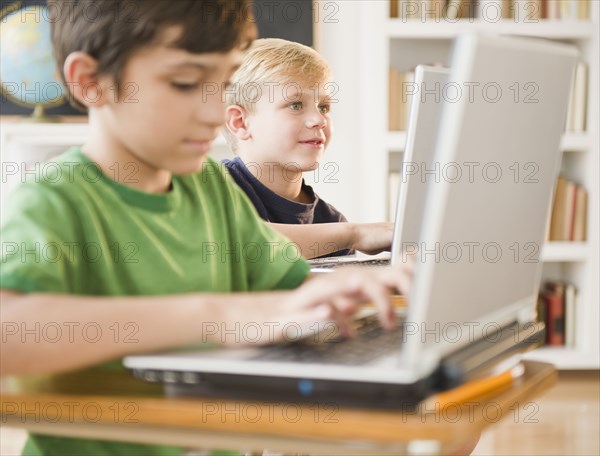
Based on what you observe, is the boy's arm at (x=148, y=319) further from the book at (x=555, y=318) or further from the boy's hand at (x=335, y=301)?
the book at (x=555, y=318)

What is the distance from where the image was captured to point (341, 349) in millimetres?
868

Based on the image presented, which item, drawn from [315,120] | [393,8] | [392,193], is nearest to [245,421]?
[315,120]

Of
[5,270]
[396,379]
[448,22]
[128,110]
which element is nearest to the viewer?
[396,379]

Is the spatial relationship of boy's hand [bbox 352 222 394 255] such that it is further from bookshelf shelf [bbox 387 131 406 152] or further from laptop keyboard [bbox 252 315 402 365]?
bookshelf shelf [bbox 387 131 406 152]

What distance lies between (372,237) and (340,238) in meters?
0.06

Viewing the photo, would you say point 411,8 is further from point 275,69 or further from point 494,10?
point 275,69

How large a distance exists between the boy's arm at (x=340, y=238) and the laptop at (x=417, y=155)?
0.29 m

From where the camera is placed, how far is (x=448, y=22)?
3.63m

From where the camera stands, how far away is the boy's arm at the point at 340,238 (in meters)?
1.83

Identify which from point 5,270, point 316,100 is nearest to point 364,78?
point 316,100

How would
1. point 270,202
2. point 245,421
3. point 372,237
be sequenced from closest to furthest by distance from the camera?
1. point 245,421
2. point 372,237
3. point 270,202

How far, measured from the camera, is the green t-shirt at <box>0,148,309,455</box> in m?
0.89

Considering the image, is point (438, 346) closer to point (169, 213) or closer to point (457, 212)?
point (457, 212)

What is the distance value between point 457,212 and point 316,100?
1.39 metres
